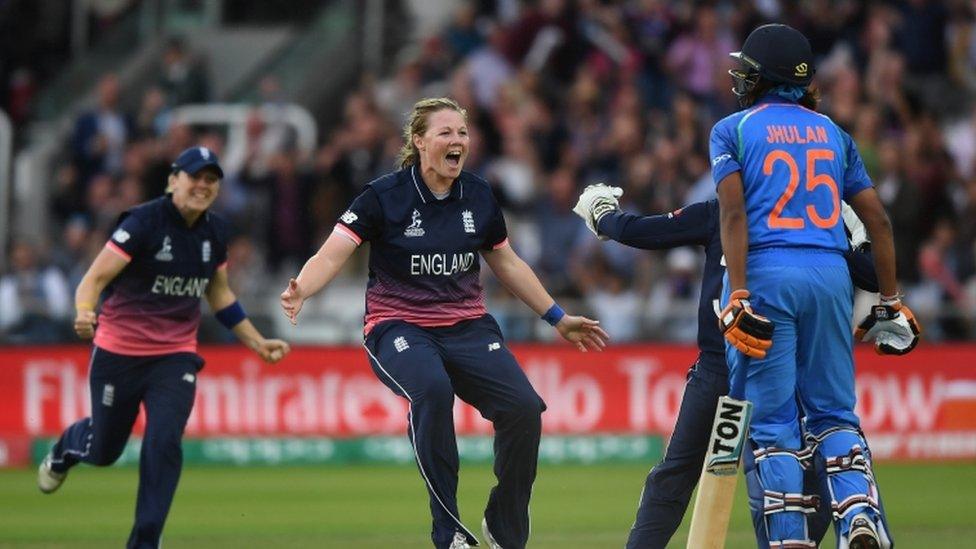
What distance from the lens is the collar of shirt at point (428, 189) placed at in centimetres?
1040

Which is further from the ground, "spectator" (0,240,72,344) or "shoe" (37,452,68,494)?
"spectator" (0,240,72,344)

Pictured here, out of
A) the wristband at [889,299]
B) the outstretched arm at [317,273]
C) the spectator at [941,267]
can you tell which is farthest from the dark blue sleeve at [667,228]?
the spectator at [941,267]

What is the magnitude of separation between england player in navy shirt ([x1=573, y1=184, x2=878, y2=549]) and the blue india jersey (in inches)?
26.0

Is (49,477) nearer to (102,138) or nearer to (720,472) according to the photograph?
(720,472)

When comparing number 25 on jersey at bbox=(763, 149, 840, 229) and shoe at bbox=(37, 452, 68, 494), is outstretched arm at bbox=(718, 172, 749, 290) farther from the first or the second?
shoe at bbox=(37, 452, 68, 494)

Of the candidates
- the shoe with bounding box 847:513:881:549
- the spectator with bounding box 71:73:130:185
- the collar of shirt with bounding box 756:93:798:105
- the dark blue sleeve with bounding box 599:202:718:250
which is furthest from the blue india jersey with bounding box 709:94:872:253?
the spectator with bounding box 71:73:130:185

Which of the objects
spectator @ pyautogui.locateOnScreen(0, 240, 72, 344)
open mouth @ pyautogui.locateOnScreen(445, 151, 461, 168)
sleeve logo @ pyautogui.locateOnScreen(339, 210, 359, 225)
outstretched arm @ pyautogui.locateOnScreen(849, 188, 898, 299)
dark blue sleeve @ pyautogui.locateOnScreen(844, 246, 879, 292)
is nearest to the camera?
outstretched arm @ pyautogui.locateOnScreen(849, 188, 898, 299)

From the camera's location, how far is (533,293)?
10820 mm

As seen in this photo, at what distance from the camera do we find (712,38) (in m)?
22.5

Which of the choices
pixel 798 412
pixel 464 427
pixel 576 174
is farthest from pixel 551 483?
pixel 798 412

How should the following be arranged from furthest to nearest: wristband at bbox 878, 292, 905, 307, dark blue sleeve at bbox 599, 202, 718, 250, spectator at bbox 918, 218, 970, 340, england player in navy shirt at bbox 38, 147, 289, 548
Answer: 1. spectator at bbox 918, 218, 970, 340
2. england player in navy shirt at bbox 38, 147, 289, 548
3. dark blue sleeve at bbox 599, 202, 718, 250
4. wristband at bbox 878, 292, 905, 307

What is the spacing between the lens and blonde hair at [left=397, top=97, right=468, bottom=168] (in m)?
10.4

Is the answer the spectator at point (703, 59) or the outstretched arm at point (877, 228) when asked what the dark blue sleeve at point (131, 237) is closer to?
the outstretched arm at point (877, 228)

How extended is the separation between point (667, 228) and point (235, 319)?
12.7 feet
